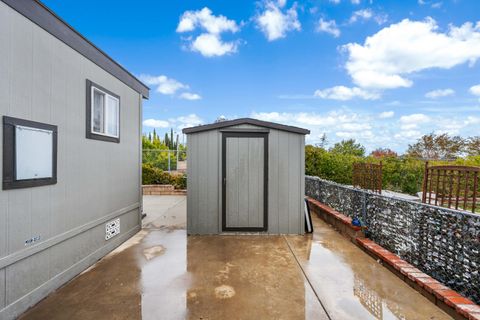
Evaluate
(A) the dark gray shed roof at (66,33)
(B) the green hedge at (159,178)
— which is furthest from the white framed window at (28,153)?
(B) the green hedge at (159,178)

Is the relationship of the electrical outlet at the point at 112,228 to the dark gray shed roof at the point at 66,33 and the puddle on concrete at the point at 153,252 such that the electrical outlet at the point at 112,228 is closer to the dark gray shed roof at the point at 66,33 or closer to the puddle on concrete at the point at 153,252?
the puddle on concrete at the point at 153,252

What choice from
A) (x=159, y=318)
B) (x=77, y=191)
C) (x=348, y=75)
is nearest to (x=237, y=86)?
(x=348, y=75)

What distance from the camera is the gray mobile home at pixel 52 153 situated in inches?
87.4

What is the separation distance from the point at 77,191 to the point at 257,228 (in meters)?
3.02

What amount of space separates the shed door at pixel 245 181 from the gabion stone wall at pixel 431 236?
178cm

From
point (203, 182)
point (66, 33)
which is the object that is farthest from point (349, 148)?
point (66, 33)

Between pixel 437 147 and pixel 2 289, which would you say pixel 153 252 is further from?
pixel 437 147

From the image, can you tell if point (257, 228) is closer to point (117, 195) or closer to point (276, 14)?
point (117, 195)

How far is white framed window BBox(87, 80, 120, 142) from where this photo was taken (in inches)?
138

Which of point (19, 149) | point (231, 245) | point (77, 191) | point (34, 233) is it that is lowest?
point (231, 245)

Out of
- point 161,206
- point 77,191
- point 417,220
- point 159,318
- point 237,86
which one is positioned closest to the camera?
point 159,318

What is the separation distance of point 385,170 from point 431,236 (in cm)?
729

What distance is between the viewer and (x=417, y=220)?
2930mm

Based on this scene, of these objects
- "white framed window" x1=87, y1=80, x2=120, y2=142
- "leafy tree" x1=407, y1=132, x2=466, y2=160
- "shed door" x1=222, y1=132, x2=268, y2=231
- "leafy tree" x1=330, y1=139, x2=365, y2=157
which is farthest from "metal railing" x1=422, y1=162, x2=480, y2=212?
"leafy tree" x1=407, y1=132, x2=466, y2=160
